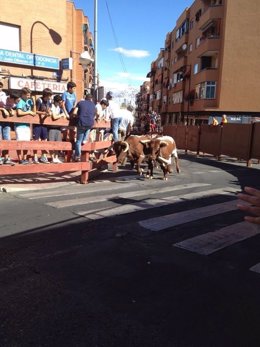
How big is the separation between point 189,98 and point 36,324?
164ft

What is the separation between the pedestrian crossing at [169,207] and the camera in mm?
6068

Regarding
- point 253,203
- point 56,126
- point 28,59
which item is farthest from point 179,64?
point 253,203

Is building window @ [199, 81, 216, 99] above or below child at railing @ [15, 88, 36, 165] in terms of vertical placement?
above

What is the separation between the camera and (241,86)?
43000 mm

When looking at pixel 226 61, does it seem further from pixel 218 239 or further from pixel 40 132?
pixel 218 239

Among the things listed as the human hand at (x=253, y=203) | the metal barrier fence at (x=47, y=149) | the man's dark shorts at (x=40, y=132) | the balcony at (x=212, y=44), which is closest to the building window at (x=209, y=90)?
the balcony at (x=212, y=44)

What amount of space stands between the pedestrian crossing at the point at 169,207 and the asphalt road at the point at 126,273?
0.10ft

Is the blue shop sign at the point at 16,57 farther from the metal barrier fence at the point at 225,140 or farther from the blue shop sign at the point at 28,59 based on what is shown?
the metal barrier fence at the point at 225,140

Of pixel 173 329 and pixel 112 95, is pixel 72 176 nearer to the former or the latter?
pixel 112 95

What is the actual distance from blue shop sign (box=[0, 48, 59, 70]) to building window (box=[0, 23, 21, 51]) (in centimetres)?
80

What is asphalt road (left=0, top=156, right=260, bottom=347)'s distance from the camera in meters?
3.39

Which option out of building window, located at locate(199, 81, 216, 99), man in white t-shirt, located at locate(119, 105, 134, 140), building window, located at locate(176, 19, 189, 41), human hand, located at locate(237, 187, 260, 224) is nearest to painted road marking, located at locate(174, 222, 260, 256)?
human hand, located at locate(237, 187, 260, 224)

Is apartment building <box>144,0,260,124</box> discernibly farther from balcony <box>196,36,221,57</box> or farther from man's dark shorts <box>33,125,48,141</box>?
man's dark shorts <box>33,125,48,141</box>

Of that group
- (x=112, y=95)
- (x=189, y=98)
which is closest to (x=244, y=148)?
(x=112, y=95)
